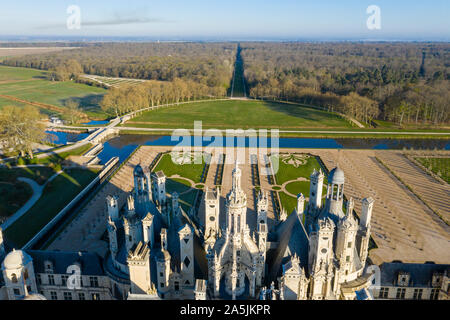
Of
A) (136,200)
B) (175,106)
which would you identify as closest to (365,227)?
(136,200)

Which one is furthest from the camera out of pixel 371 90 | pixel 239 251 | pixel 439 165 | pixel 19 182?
pixel 371 90

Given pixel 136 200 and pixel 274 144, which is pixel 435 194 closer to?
pixel 274 144

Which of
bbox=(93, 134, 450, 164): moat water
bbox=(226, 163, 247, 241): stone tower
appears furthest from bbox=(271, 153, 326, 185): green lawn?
bbox=(226, 163, 247, 241): stone tower

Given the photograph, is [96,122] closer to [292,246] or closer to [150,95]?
[150,95]

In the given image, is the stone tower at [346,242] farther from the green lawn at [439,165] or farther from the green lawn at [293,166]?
the green lawn at [439,165]

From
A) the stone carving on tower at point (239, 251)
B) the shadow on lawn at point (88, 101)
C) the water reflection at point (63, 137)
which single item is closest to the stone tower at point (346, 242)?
the stone carving on tower at point (239, 251)

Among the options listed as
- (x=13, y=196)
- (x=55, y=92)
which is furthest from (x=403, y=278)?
(x=55, y=92)
